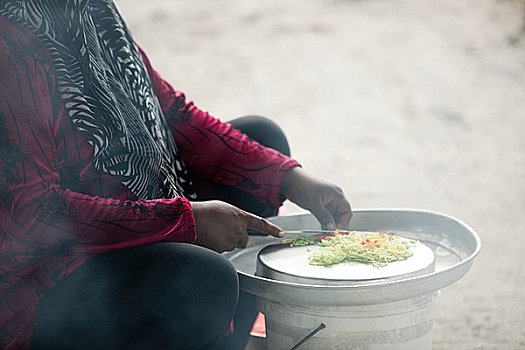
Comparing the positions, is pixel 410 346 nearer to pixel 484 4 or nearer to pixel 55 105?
pixel 55 105

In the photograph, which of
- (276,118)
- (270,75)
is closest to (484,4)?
(270,75)

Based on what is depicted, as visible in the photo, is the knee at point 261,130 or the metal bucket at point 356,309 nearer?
the metal bucket at point 356,309

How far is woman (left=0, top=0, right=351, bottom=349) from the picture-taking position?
84 centimetres

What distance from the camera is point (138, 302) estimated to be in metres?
0.90

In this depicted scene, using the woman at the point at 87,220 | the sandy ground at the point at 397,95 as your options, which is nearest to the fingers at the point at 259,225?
the woman at the point at 87,220

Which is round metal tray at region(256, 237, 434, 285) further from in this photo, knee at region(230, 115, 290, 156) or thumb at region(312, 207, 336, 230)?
knee at region(230, 115, 290, 156)

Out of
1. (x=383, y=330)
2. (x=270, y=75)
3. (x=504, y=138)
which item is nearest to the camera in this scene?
(x=383, y=330)

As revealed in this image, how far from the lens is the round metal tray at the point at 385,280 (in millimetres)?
958

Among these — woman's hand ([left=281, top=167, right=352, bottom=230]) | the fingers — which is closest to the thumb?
woman's hand ([left=281, top=167, right=352, bottom=230])

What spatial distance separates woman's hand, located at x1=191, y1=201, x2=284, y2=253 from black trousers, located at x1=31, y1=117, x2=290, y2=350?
70 mm

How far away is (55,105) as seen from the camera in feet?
2.97

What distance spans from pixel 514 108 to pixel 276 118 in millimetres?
1809

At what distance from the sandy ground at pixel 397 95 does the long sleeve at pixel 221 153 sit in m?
0.76

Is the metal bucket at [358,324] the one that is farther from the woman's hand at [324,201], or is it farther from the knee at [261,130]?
the knee at [261,130]
